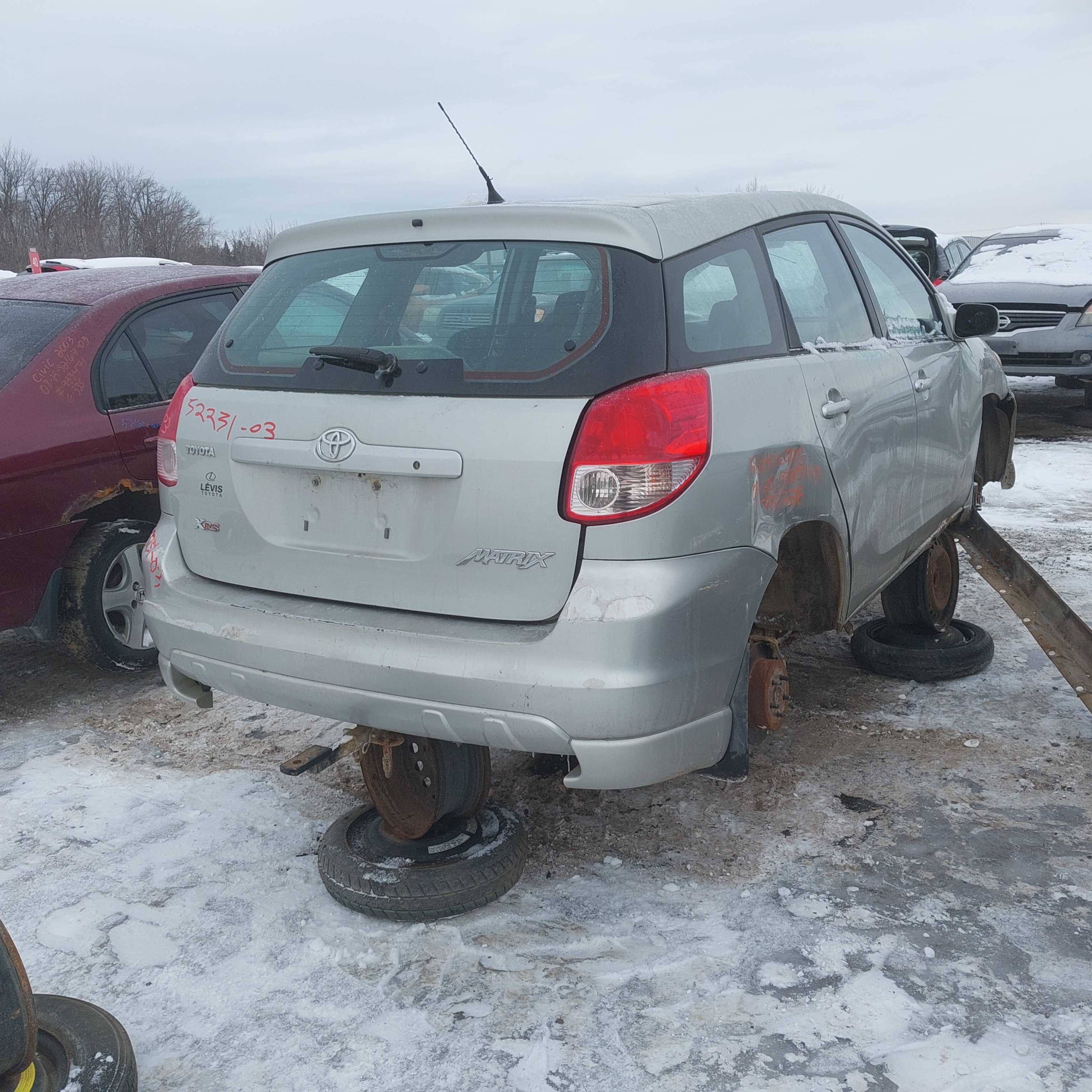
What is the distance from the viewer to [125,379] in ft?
15.1

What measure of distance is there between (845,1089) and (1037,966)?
0.69 meters

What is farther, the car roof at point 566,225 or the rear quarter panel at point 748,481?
the car roof at point 566,225

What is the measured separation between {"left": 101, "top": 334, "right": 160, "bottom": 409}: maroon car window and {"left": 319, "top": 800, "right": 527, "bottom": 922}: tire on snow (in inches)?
89.8

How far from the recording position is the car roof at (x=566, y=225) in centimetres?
258

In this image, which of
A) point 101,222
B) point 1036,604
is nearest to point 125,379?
point 1036,604

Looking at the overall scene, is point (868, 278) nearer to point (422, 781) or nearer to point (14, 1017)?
point (422, 781)

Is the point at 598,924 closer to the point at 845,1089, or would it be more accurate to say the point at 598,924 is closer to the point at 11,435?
the point at 845,1089

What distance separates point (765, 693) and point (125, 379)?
10.3ft

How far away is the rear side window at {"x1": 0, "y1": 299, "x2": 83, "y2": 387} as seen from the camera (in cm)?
434

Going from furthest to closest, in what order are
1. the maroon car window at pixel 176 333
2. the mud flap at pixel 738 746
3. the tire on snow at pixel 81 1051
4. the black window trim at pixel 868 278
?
the maroon car window at pixel 176 333 → the black window trim at pixel 868 278 → the mud flap at pixel 738 746 → the tire on snow at pixel 81 1051

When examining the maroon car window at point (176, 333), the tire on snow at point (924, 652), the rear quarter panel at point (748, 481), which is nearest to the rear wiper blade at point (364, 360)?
the rear quarter panel at point (748, 481)

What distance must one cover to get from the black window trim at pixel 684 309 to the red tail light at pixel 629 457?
0.14 meters

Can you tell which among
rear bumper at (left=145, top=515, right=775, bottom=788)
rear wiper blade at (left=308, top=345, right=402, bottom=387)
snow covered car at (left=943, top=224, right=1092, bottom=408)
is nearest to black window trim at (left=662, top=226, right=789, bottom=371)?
rear bumper at (left=145, top=515, right=775, bottom=788)

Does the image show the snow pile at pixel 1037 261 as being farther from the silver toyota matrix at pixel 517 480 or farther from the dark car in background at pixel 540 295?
the dark car in background at pixel 540 295
